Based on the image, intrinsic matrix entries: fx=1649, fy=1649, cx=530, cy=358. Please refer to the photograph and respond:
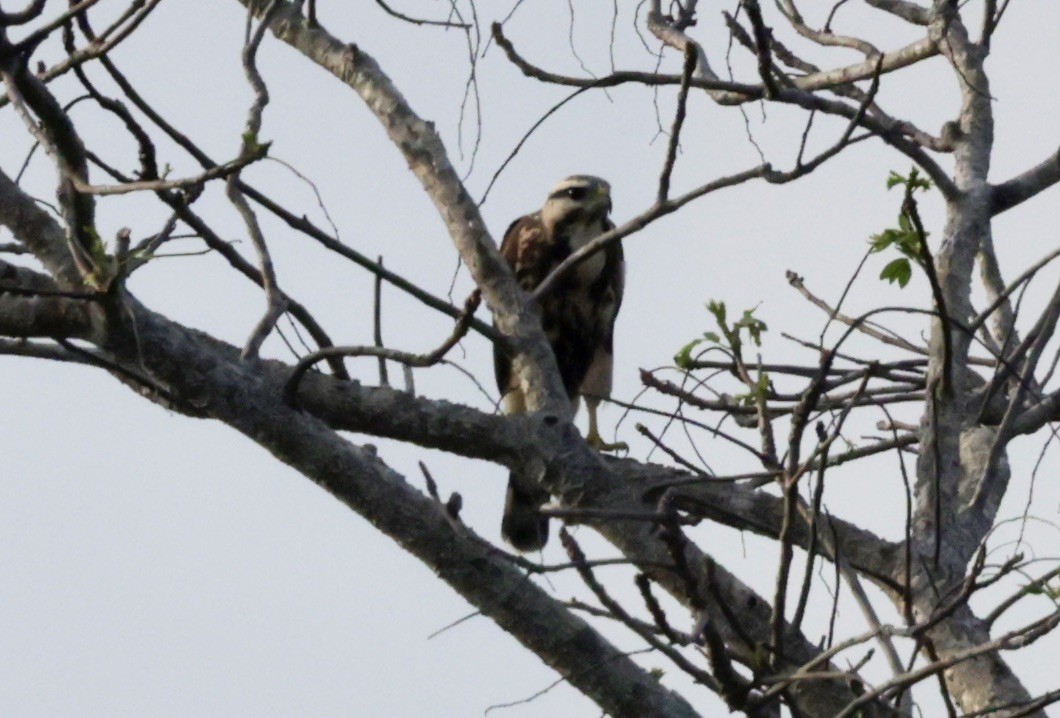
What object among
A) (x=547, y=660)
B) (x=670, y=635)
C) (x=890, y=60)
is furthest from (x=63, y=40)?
(x=890, y=60)

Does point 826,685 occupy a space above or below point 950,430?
below

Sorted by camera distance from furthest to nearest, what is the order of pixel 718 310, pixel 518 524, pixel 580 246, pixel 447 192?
pixel 580 246 < pixel 518 524 < pixel 447 192 < pixel 718 310

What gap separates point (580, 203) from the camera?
737 centimetres

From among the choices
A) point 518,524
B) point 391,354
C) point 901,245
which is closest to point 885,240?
point 901,245

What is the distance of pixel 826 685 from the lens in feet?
13.2

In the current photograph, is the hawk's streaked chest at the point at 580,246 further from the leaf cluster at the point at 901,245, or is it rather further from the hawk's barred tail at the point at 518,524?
the leaf cluster at the point at 901,245

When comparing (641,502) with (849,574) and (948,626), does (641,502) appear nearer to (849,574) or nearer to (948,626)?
(948,626)

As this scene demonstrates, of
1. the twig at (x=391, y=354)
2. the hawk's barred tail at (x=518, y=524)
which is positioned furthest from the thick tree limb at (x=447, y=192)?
the hawk's barred tail at (x=518, y=524)

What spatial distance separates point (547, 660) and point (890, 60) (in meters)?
2.47

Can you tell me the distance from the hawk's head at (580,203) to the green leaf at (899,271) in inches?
137

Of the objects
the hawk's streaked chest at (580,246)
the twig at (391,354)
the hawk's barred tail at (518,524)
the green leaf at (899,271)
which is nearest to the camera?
the twig at (391,354)

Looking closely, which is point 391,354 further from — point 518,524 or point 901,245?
point 518,524

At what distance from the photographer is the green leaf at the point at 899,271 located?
3914mm

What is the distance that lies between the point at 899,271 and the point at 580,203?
11.6 feet
